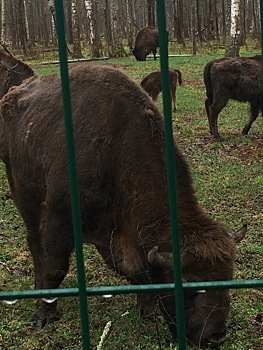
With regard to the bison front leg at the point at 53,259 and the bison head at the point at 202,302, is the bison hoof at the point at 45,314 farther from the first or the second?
the bison head at the point at 202,302

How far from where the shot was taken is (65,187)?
13.2 ft

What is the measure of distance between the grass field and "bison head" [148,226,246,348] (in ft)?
0.99

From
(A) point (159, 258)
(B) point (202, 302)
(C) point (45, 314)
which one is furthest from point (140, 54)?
(B) point (202, 302)

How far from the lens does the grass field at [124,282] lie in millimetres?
3971

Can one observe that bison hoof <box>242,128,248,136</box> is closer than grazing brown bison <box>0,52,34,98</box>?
No

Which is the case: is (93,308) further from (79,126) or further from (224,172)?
(224,172)

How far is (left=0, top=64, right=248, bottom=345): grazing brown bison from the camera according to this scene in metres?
3.46

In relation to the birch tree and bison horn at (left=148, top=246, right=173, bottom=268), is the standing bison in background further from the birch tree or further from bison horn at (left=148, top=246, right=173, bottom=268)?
bison horn at (left=148, top=246, right=173, bottom=268)

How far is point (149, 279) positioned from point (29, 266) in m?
1.94

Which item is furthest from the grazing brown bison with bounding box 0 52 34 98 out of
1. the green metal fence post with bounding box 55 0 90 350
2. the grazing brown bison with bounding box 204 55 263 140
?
the green metal fence post with bounding box 55 0 90 350

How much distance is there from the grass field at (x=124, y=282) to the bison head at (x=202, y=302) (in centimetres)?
30

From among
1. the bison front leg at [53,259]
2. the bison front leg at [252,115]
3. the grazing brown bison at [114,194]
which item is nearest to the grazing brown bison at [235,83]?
the bison front leg at [252,115]

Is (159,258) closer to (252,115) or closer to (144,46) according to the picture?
(252,115)

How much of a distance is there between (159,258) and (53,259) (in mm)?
1107
